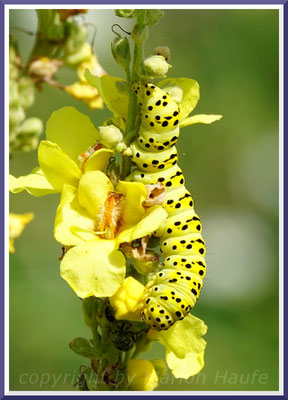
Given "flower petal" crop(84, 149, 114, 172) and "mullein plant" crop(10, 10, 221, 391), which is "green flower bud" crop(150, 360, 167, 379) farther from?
"flower petal" crop(84, 149, 114, 172)

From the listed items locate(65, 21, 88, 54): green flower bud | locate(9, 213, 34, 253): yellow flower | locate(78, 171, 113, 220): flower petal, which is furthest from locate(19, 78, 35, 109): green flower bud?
locate(78, 171, 113, 220): flower petal

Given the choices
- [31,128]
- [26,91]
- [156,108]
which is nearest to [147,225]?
[156,108]

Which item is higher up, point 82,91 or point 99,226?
point 82,91

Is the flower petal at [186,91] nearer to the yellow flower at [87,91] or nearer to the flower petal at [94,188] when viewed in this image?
the flower petal at [94,188]

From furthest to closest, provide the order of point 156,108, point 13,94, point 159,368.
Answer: point 13,94
point 159,368
point 156,108

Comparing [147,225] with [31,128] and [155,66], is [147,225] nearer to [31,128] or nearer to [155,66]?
[155,66]

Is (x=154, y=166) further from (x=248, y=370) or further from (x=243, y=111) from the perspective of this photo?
(x=243, y=111)

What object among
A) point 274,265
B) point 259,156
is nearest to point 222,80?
point 259,156
